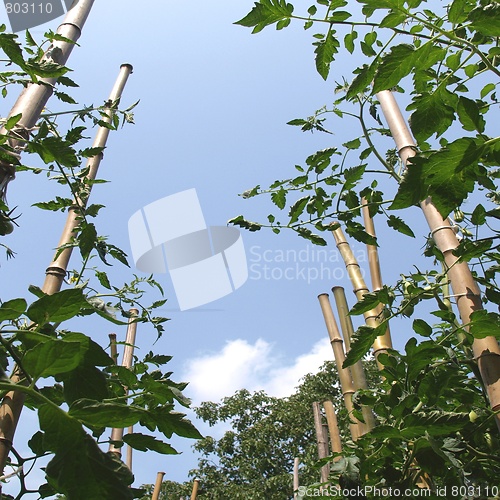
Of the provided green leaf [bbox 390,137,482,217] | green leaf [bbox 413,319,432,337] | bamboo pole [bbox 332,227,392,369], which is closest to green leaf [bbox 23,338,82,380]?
green leaf [bbox 390,137,482,217]

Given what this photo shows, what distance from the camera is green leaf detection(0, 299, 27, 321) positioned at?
63 centimetres

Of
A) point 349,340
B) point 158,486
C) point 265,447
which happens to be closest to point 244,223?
point 349,340

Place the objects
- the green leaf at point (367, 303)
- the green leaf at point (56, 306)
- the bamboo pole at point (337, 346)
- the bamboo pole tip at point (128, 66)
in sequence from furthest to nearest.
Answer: the bamboo pole at point (337, 346), the bamboo pole tip at point (128, 66), the green leaf at point (367, 303), the green leaf at point (56, 306)

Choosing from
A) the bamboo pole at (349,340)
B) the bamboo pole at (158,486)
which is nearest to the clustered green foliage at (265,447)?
the bamboo pole at (158,486)

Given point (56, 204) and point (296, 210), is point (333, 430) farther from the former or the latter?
point (56, 204)

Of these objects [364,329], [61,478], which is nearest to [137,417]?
[61,478]

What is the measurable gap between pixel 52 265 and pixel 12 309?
2.14 ft

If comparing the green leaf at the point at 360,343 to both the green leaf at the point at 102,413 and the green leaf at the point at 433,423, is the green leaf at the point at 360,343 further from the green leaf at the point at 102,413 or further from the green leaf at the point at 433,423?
the green leaf at the point at 102,413

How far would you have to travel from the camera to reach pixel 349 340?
5.91ft

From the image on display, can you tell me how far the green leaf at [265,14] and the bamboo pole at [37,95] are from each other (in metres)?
0.39

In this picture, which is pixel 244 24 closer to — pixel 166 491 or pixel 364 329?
pixel 364 329

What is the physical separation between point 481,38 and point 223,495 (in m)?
14.3

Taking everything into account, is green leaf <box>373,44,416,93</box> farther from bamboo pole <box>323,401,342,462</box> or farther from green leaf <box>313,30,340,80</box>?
bamboo pole <box>323,401,342,462</box>

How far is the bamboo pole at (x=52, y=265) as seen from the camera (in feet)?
2.94
